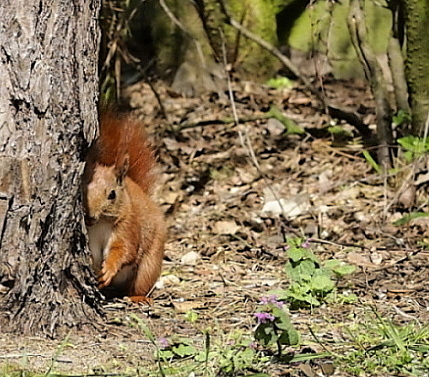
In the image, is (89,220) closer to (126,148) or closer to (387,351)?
(126,148)

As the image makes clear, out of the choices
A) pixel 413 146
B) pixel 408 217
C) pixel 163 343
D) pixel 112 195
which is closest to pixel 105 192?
pixel 112 195

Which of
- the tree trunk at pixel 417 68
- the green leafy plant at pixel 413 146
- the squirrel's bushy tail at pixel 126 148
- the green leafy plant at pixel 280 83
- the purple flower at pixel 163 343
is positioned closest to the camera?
the purple flower at pixel 163 343

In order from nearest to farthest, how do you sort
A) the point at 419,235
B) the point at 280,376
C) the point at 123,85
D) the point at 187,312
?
the point at 280,376, the point at 187,312, the point at 419,235, the point at 123,85

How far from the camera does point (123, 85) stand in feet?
22.5

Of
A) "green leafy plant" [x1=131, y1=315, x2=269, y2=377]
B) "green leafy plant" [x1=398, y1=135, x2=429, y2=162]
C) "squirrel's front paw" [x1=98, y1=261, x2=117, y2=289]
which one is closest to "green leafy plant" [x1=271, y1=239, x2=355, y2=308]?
"green leafy plant" [x1=131, y1=315, x2=269, y2=377]

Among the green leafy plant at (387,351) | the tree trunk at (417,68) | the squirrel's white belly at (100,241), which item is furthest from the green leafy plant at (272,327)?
the tree trunk at (417,68)

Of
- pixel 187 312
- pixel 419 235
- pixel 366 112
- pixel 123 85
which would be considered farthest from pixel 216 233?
pixel 123 85

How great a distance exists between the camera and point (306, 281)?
3436 mm

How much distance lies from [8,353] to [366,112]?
382cm

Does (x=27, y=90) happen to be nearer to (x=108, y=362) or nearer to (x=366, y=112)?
(x=108, y=362)

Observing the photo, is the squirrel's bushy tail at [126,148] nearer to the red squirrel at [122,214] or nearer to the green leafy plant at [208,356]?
the red squirrel at [122,214]

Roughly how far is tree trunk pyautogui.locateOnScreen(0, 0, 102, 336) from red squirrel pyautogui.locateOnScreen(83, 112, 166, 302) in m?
0.36

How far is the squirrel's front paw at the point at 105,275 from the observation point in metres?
3.46

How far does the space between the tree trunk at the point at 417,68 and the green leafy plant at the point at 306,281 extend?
1.69 m
